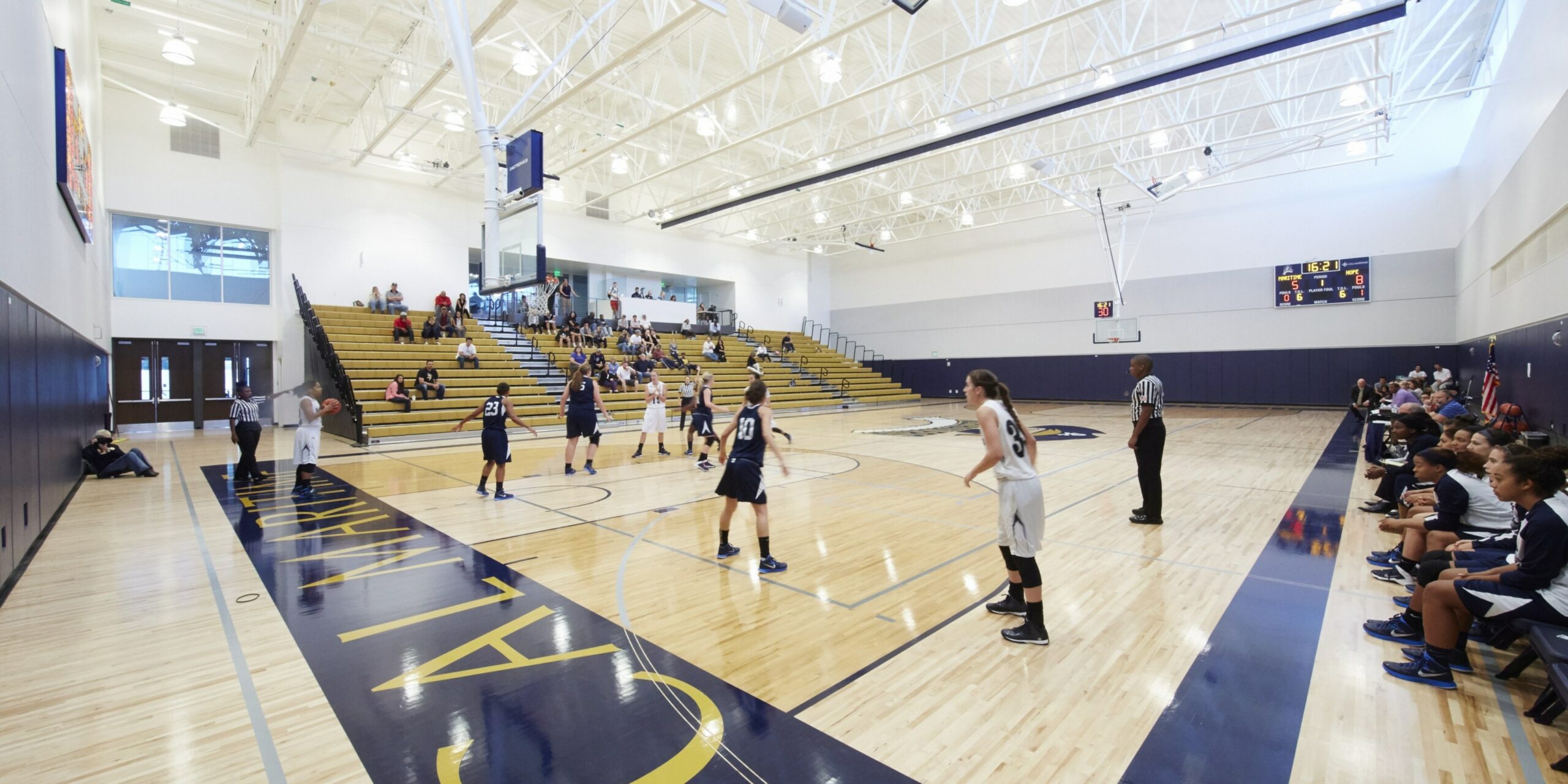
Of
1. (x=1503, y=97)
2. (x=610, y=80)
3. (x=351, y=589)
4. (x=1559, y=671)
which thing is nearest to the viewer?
(x=1559, y=671)

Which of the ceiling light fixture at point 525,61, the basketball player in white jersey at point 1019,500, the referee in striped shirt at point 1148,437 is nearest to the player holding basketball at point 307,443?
the ceiling light fixture at point 525,61

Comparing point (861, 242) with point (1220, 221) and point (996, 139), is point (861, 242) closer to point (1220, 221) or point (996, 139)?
point (996, 139)

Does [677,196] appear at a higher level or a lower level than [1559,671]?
higher

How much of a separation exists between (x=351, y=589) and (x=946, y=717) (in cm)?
427

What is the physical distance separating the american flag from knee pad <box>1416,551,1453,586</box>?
35.6ft

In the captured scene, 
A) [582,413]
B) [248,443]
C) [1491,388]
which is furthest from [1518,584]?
[1491,388]

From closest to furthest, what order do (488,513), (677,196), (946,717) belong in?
(946,717) < (488,513) < (677,196)

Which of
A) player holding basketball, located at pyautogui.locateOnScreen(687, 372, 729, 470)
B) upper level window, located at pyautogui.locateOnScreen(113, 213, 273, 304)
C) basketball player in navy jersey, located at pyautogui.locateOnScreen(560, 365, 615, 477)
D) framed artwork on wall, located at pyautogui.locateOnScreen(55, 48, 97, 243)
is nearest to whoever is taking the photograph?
framed artwork on wall, located at pyautogui.locateOnScreen(55, 48, 97, 243)

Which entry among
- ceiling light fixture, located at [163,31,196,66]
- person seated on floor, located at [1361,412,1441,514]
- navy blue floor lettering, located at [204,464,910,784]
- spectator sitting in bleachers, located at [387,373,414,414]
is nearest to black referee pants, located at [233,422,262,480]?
navy blue floor lettering, located at [204,464,910,784]

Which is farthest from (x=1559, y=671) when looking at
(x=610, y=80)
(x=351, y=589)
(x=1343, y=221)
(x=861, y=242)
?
(x=861, y=242)

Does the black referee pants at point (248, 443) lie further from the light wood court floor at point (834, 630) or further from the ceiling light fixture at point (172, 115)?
the ceiling light fixture at point (172, 115)

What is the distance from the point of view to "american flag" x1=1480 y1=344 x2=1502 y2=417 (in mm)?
11414

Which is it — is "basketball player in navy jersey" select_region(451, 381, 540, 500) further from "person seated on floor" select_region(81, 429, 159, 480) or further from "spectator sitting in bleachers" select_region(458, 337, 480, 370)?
"spectator sitting in bleachers" select_region(458, 337, 480, 370)

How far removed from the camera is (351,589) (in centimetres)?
465
